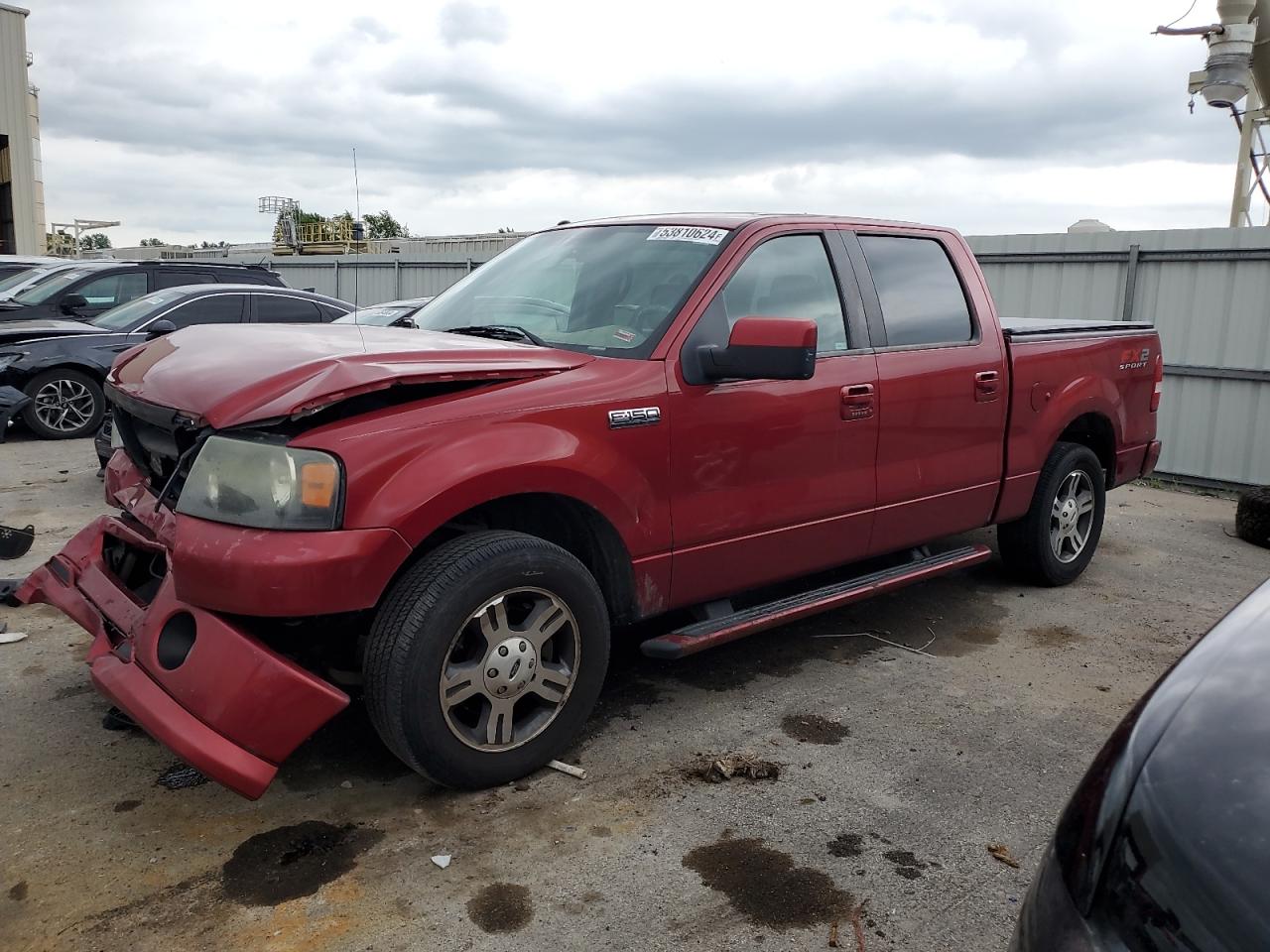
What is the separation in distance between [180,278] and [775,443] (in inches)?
404

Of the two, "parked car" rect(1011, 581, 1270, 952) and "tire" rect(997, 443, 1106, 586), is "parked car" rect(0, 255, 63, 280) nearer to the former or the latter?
"tire" rect(997, 443, 1106, 586)

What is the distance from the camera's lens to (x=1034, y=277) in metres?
10.6

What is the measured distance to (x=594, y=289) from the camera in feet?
13.3

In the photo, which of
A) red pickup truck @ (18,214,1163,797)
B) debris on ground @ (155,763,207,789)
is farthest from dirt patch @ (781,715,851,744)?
debris on ground @ (155,763,207,789)

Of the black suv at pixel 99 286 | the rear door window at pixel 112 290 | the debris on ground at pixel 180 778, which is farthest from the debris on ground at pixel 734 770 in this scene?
the rear door window at pixel 112 290

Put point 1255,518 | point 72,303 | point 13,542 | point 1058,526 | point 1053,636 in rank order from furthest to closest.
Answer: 1. point 72,303
2. point 1255,518
3. point 1058,526
4. point 1053,636
5. point 13,542

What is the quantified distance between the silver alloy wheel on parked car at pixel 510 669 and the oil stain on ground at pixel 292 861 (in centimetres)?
44

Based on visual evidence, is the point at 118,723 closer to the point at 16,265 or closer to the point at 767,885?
the point at 767,885

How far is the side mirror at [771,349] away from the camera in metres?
3.41

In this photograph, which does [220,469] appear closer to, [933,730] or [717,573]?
[717,573]

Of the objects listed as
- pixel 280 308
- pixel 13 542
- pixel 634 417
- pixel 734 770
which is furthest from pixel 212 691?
pixel 280 308

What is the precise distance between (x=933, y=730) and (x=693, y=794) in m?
1.07

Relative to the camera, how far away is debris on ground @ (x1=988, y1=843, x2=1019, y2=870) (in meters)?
2.98

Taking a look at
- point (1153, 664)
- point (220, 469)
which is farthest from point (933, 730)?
point (220, 469)
